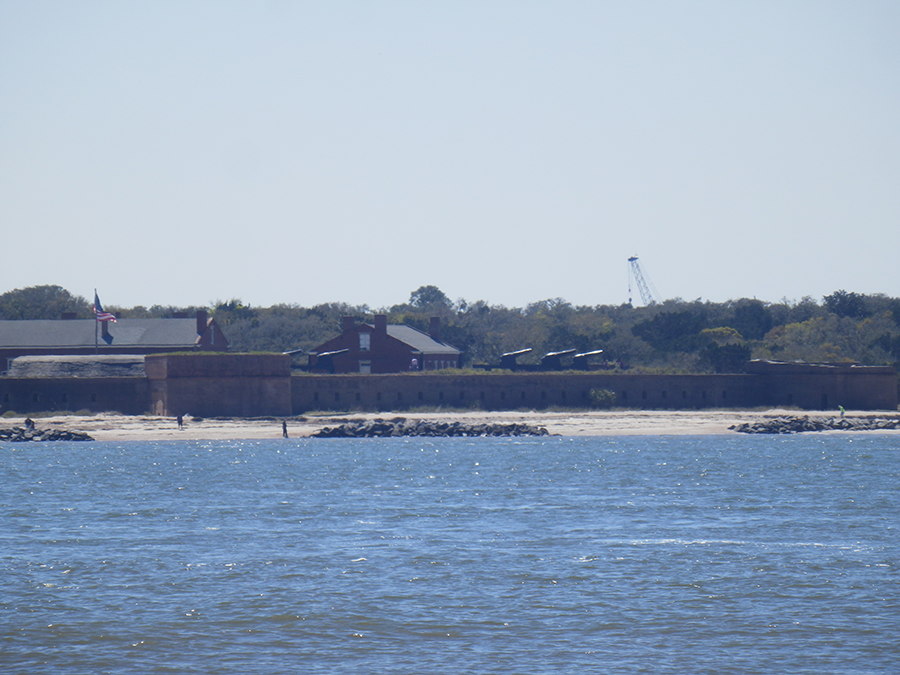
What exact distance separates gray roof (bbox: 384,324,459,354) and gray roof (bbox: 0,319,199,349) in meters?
14.5

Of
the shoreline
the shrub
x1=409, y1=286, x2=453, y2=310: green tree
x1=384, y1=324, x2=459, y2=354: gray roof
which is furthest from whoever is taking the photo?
x1=409, y1=286, x2=453, y2=310: green tree

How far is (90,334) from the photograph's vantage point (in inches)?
3029

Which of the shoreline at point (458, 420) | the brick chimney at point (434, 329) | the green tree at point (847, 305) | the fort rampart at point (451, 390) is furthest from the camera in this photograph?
the green tree at point (847, 305)

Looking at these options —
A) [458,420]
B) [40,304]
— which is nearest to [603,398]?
[458,420]

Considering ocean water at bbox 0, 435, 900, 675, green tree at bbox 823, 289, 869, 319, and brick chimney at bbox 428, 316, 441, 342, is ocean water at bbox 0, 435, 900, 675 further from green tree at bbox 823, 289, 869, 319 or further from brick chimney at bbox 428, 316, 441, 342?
green tree at bbox 823, 289, 869, 319

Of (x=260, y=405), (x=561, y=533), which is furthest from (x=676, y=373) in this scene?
(x=561, y=533)

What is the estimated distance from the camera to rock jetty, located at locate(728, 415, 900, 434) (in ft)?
196

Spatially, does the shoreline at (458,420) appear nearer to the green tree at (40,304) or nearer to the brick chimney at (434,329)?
the brick chimney at (434,329)

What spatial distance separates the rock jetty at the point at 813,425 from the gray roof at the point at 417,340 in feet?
82.8

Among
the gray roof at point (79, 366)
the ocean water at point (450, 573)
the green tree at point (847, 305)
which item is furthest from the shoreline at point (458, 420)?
the green tree at point (847, 305)

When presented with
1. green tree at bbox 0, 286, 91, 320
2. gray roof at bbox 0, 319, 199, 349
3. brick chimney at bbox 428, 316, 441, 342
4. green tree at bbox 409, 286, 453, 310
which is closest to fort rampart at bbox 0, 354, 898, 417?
gray roof at bbox 0, 319, 199, 349

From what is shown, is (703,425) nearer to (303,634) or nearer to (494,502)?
(494,502)

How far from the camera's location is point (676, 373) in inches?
2584

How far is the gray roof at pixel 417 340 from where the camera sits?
77875 millimetres
